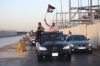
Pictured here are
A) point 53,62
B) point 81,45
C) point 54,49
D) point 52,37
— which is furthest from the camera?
point 81,45

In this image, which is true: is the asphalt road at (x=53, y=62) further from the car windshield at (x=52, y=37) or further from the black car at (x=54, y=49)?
the car windshield at (x=52, y=37)

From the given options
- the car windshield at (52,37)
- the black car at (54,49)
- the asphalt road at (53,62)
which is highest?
the car windshield at (52,37)

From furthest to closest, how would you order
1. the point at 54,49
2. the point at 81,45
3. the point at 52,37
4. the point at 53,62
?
the point at 81,45
the point at 52,37
the point at 54,49
the point at 53,62

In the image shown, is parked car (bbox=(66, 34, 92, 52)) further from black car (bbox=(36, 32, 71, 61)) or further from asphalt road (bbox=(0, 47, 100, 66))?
black car (bbox=(36, 32, 71, 61))

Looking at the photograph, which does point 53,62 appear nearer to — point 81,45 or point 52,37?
point 52,37

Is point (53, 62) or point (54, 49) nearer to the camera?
A: point (53, 62)

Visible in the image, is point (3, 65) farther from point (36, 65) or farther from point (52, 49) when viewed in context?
point (52, 49)

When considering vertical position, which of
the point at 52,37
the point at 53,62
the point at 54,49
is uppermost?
the point at 52,37

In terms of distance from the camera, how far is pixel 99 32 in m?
32.7

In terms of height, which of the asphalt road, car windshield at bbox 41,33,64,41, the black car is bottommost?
the asphalt road

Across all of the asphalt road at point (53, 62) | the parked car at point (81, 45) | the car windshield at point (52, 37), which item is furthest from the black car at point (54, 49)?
the parked car at point (81, 45)

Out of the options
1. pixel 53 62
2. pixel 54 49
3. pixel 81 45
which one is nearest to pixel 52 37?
pixel 54 49

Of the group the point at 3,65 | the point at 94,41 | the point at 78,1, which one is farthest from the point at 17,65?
the point at 78,1

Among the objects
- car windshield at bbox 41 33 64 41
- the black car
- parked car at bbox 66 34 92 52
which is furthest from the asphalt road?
parked car at bbox 66 34 92 52
